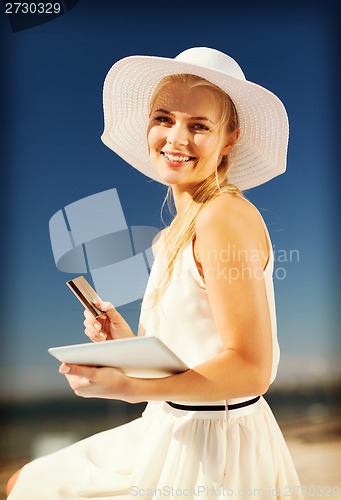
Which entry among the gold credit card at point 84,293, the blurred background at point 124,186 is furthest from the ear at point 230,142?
the blurred background at point 124,186

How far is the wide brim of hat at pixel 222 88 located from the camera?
1.05m

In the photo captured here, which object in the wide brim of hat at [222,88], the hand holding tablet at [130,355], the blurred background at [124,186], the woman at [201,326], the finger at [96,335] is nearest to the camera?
the hand holding tablet at [130,355]

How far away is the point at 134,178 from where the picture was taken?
2.18 m

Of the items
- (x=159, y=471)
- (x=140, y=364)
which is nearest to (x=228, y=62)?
(x=140, y=364)

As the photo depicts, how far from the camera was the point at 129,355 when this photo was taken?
76 centimetres

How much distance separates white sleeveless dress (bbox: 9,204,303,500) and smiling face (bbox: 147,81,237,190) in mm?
168

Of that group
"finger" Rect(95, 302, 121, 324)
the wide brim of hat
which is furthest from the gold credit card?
the wide brim of hat

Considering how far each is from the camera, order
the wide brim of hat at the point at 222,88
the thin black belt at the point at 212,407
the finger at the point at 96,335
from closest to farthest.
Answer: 1. the thin black belt at the point at 212,407
2. the wide brim of hat at the point at 222,88
3. the finger at the point at 96,335

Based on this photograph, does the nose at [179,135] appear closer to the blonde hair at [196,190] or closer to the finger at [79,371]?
the blonde hair at [196,190]

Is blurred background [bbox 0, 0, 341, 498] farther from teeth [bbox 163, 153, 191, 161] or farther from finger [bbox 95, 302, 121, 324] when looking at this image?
teeth [bbox 163, 153, 191, 161]

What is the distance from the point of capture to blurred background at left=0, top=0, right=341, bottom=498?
6.42 feet

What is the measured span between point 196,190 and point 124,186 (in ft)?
3.69

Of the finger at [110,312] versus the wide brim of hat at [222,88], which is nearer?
the wide brim of hat at [222,88]
